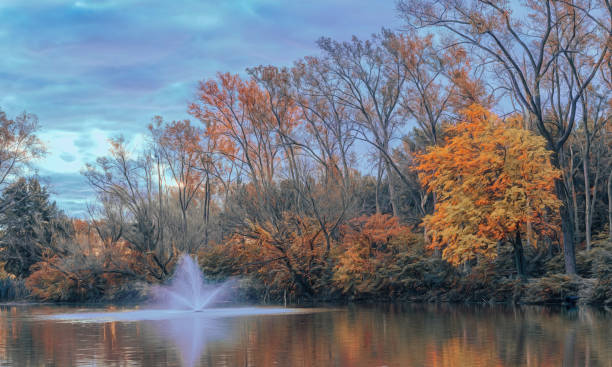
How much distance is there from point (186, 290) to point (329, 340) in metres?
25.2

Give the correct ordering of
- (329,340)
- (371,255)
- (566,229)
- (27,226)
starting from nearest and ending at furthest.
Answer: (329,340)
(566,229)
(371,255)
(27,226)

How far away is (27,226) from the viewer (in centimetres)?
5694

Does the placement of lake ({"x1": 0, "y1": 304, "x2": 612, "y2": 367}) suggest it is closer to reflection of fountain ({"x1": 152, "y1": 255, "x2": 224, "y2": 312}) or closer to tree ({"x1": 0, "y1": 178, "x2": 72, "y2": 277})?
reflection of fountain ({"x1": 152, "y1": 255, "x2": 224, "y2": 312})

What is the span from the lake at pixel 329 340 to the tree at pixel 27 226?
2841cm

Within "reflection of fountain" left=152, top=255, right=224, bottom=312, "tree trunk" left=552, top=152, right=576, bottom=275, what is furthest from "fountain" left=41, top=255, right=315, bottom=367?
"tree trunk" left=552, top=152, right=576, bottom=275

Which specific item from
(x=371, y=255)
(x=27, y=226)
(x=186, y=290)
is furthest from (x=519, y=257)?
(x=27, y=226)

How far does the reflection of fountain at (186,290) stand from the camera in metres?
37.5

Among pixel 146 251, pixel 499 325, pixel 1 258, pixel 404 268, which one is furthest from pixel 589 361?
pixel 1 258

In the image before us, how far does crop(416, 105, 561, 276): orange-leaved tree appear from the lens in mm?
29719

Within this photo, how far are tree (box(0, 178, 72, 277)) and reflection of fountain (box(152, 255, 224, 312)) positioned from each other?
13.1 meters

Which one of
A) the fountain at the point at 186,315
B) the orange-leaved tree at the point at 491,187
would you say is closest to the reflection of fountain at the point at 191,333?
the fountain at the point at 186,315

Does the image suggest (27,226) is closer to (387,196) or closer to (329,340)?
(387,196)

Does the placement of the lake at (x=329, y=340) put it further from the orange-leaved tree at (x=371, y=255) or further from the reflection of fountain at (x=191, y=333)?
the orange-leaved tree at (x=371, y=255)

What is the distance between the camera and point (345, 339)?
16.8 meters
